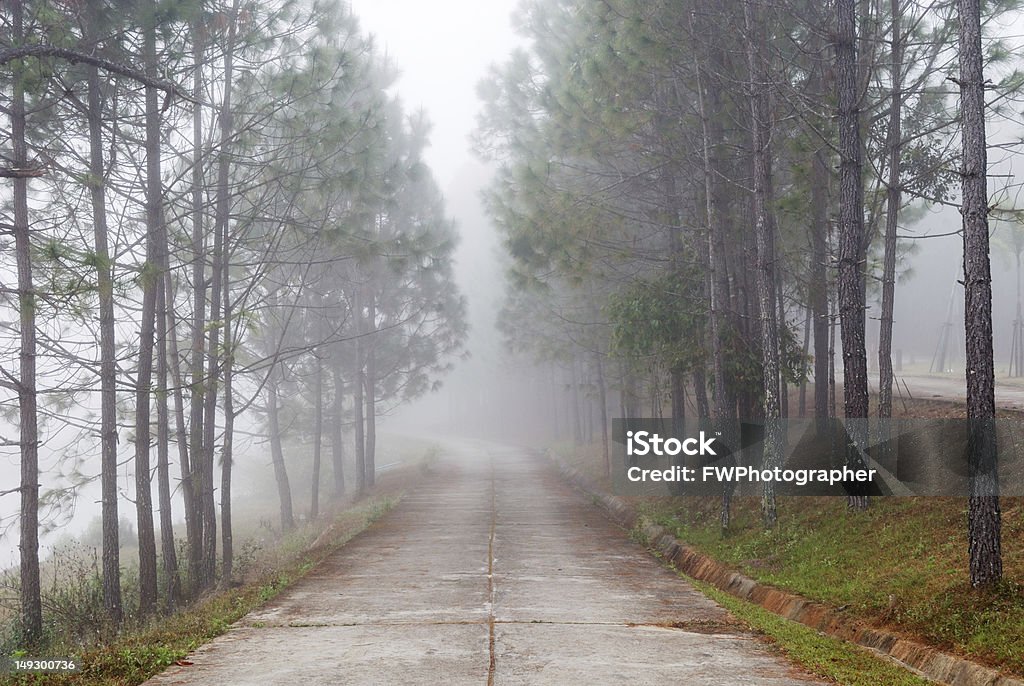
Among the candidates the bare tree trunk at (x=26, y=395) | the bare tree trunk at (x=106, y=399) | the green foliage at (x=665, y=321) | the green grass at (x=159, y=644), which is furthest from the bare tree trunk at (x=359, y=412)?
the bare tree trunk at (x=26, y=395)

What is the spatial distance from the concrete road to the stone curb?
1.98 feet

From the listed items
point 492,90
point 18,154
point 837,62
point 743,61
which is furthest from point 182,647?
point 492,90

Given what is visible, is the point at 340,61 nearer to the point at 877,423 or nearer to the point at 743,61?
the point at 743,61

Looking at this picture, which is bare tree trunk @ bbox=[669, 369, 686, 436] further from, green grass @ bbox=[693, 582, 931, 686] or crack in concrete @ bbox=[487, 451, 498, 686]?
green grass @ bbox=[693, 582, 931, 686]

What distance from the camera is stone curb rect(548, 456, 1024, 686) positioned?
6.46 metres

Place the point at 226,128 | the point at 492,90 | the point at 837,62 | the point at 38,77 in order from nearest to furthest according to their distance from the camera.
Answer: the point at 38,77 → the point at 837,62 → the point at 226,128 → the point at 492,90

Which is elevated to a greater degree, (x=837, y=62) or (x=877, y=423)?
(x=837, y=62)

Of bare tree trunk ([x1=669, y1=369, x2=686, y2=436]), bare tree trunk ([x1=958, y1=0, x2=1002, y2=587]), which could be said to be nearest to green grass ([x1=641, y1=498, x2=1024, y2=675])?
bare tree trunk ([x1=958, y1=0, x2=1002, y2=587])

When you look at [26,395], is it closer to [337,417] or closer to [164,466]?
[164,466]

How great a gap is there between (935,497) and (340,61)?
38.1 feet

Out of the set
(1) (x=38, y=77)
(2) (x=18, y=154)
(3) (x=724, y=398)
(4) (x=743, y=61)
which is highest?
(4) (x=743, y=61)

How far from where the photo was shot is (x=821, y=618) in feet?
29.0

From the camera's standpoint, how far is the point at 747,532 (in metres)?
13.6

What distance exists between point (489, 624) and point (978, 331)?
5.16 m
